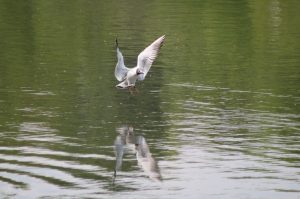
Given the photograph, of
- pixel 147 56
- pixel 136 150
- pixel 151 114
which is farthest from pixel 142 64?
pixel 136 150

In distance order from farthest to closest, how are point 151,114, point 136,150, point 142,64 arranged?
point 151,114 → point 142,64 → point 136,150

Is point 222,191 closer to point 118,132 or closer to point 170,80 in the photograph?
point 118,132

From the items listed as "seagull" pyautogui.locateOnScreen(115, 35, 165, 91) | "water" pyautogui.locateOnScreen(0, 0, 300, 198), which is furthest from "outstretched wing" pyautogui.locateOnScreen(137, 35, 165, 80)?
"water" pyautogui.locateOnScreen(0, 0, 300, 198)

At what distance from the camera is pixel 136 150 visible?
22.2m

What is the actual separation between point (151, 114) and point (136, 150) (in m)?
4.60

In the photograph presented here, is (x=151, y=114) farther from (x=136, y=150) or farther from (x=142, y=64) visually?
(x=136, y=150)

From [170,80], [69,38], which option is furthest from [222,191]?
[69,38]

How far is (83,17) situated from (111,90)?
25716mm

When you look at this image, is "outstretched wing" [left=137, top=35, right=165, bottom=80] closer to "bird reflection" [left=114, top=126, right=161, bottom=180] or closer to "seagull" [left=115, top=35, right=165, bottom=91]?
"seagull" [left=115, top=35, right=165, bottom=91]

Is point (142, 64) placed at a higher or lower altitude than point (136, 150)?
higher

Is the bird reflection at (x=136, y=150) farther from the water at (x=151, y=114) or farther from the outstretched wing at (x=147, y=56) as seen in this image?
the outstretched wing at (x=147, y=56)

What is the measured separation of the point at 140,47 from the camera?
4138 cm

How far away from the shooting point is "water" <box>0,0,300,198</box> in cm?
1923

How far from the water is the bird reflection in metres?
0.03
